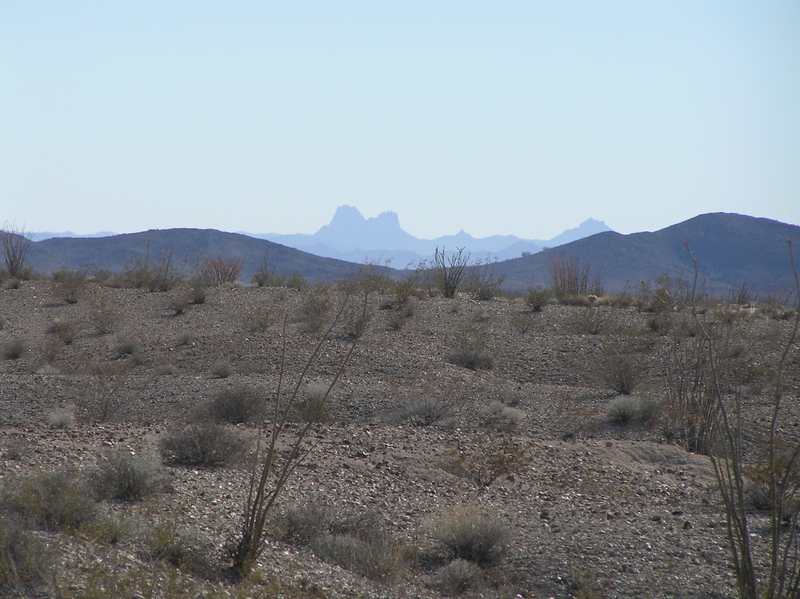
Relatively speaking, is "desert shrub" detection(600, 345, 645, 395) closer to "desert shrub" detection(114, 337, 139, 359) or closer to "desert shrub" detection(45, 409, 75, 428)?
"desert shrub" detection(45, 409, 75, 428)

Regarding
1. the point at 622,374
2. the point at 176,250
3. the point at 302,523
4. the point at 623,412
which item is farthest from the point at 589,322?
the point at 176,250

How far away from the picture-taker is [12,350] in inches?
664

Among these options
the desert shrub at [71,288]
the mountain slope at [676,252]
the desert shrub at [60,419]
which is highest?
the mountain slope at [676,252]

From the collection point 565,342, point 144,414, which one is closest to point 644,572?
point 144,414

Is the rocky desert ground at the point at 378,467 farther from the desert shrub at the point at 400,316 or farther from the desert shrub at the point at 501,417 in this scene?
the desert shrub at the point at 400,316

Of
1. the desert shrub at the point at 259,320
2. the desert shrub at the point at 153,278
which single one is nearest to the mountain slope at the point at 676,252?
the desert shrub at the point at 153,278

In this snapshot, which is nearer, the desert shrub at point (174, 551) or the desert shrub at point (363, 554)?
the desert shrub at point (174, 551)

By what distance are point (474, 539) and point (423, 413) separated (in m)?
5.34

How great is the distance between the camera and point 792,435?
11.5 m

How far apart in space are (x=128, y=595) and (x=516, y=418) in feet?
28.0

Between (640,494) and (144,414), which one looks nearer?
(640,494)

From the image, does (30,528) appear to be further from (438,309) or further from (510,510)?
(438,309)

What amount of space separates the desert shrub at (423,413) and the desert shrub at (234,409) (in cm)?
227

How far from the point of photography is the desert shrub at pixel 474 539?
630 centimetres
